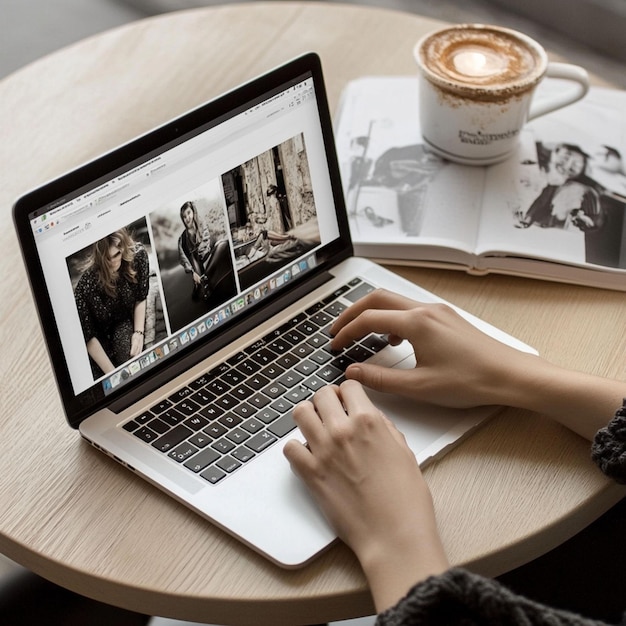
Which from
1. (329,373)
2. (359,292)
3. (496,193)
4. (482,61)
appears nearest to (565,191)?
(496,193)

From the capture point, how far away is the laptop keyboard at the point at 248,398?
788 mm

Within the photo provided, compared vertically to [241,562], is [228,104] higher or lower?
higher

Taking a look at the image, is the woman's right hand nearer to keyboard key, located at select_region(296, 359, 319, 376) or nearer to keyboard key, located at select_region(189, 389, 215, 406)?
keyboard key, located at select_region(296, 359, 319, 376)

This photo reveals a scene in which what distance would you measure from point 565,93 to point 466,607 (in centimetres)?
71

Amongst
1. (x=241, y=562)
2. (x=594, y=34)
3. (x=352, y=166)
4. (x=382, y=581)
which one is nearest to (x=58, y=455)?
(x=241, y=562)

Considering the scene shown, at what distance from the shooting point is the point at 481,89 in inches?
40.8

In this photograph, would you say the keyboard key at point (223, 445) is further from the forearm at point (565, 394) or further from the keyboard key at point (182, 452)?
the forearm at point (565, 394)

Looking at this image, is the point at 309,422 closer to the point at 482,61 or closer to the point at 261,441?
the point at 261,441

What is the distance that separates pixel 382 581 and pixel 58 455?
320mm

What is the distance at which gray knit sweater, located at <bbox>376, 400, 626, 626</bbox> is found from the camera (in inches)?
24.8

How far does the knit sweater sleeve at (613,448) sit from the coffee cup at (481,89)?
42cm

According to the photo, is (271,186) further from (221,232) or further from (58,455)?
(58,455)

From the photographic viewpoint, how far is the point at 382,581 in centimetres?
68

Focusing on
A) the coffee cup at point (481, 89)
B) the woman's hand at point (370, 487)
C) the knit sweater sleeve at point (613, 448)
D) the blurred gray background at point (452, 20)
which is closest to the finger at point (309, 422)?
the woman's hand at point (370, 487)
